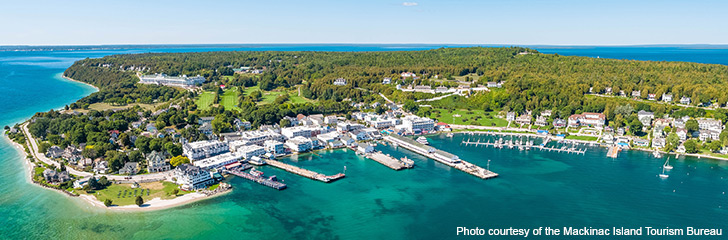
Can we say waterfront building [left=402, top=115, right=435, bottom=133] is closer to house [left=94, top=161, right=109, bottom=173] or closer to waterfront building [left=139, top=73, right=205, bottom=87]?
house [left=94, top=161, right=109, bottom=173]

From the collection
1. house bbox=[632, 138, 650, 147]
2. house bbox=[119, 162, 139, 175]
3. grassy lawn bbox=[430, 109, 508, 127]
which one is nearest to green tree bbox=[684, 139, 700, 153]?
house bbox=[632, 138, 650, 147]

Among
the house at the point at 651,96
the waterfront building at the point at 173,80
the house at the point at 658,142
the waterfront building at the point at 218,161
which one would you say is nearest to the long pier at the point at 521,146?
the house at the point at 658,142

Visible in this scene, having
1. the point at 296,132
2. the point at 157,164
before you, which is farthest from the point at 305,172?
the point at 157,164

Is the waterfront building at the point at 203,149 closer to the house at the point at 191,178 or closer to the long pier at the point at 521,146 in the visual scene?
the house at the point at 191,178

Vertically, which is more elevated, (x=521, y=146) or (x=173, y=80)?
(x=173, y=80)

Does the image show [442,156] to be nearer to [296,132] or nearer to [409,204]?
[409,204]

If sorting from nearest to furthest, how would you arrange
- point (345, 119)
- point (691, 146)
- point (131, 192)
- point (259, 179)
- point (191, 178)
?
point (131, 192) < point (191, 178) < point (259, 179) < point (691, 146) < point (345, 119)
